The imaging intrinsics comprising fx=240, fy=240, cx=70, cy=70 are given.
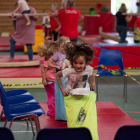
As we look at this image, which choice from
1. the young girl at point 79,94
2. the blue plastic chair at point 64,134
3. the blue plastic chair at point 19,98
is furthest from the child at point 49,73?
the blue plastic chair at point 64,134

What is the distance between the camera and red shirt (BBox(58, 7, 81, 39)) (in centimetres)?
511

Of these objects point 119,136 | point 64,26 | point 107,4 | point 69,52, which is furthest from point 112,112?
point 107,4

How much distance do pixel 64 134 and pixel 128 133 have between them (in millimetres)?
356

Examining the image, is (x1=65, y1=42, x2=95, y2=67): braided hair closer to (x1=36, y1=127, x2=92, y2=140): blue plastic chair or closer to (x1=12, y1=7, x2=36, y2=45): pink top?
(x1=36, y1=127, x2=92, y2=140): blue plastic chair

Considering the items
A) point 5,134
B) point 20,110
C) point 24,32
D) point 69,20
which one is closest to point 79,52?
point 20,110

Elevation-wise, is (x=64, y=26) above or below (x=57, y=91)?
above

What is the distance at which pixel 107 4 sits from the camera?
41.9 ft

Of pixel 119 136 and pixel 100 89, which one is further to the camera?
pixel 100 89

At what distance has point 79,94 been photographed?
2043 mm

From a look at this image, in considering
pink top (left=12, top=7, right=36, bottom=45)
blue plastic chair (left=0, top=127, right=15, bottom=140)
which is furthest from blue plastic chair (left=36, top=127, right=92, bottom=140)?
pink top (left=12, top=7, right=36, bottom=45)

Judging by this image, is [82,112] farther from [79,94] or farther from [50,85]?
[50,85]

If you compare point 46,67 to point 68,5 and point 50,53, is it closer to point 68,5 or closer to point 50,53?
point 50,53

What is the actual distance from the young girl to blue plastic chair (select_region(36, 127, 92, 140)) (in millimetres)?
642

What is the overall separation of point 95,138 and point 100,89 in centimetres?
243
